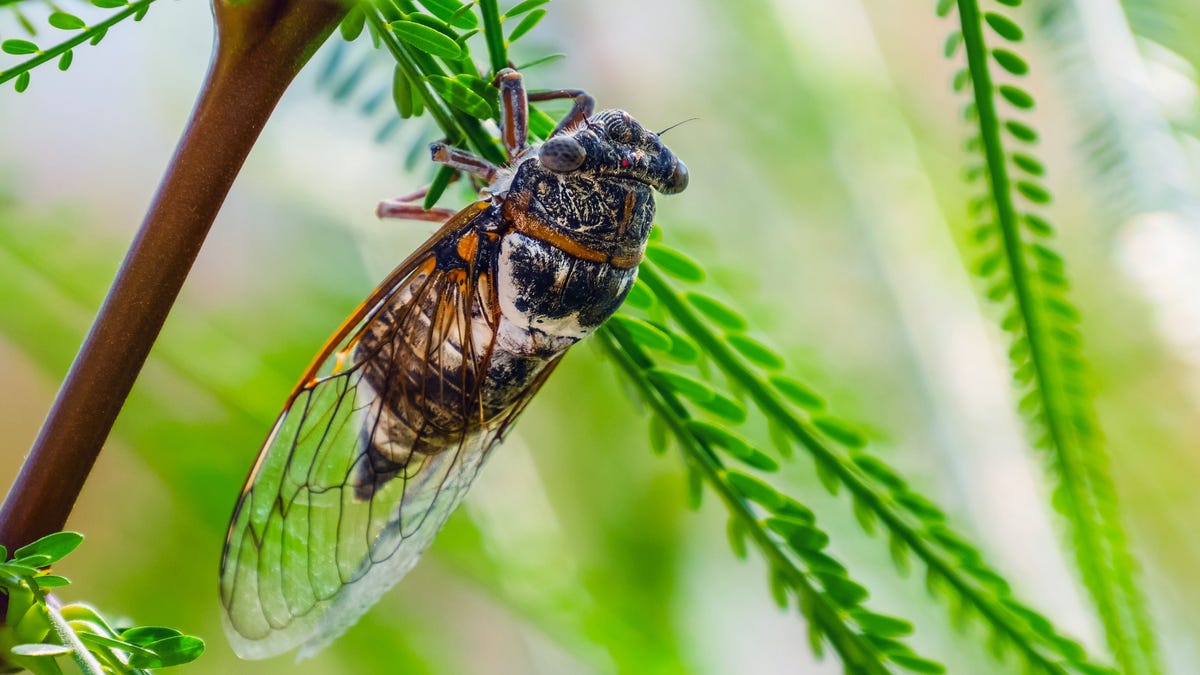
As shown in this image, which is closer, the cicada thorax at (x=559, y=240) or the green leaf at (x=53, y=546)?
the green leaf at (x=53, y=546)

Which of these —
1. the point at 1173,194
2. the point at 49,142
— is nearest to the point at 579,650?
the point at 1173,194

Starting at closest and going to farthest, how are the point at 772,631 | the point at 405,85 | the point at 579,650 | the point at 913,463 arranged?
the point at 405,85 → the point at 579,650 → the point at 913,463 → the point at 772,631

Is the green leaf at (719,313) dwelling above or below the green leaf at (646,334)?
below

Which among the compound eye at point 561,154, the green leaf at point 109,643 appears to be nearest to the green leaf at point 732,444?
the compound eye at point 561,154

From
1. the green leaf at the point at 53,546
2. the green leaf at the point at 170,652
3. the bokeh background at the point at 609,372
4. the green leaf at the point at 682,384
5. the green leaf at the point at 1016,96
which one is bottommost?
the bokeh background at the point at 609,372

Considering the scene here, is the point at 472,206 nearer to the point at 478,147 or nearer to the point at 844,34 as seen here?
the point at 478,147

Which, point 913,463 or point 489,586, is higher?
point 489,586

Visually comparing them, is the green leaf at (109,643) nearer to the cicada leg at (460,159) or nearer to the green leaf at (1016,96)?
the cicada leg at (460,159)

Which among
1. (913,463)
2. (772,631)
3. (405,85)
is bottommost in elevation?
(772,631)
